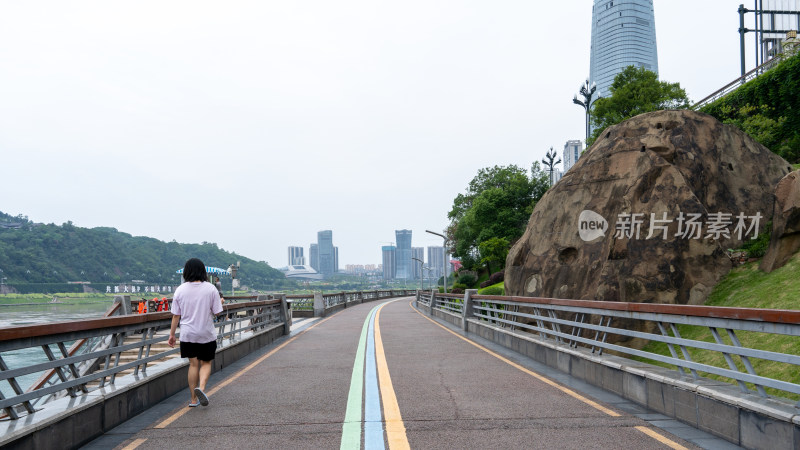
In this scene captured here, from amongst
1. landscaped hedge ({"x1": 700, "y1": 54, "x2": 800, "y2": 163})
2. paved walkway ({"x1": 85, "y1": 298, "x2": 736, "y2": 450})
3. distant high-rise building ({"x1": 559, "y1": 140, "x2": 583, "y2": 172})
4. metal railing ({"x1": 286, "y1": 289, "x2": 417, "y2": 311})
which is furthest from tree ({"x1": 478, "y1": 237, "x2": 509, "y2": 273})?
distant high-rise building ({"x1": 559, "y1": 140, "x2": 583, "y2": 172})

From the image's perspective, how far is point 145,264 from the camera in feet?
393

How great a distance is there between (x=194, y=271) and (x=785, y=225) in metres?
14.0

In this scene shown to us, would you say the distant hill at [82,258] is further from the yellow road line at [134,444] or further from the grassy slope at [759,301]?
the grassy slope at [759,301]

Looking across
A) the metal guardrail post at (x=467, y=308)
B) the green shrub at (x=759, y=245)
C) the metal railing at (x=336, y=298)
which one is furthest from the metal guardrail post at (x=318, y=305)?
the green shrub at (x=759, y=245)

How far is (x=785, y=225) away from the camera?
12.8m

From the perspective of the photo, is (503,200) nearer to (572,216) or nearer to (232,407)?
(572,216)

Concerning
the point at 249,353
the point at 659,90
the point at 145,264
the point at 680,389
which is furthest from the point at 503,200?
the point at 145,264

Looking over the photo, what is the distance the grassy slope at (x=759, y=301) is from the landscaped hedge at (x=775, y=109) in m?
15.6

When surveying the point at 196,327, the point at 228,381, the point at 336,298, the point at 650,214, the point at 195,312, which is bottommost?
the point at 336,298

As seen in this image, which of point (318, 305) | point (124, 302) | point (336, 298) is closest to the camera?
point (124, 302)

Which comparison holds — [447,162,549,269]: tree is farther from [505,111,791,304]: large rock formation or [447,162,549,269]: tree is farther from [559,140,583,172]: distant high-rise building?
[559,140,583,172]: distant high-rise building

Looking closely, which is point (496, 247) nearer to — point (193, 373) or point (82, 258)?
point (193, 373)

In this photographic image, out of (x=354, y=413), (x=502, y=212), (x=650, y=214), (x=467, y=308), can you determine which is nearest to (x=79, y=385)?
(x=354, y=413)

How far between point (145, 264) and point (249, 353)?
121740 mm
